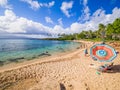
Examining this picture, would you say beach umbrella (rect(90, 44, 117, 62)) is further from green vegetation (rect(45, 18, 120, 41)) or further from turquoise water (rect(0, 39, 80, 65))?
green vegetation (rect(45, 18, 120, 41))

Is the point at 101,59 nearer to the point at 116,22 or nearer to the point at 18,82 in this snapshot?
the point at 18,82

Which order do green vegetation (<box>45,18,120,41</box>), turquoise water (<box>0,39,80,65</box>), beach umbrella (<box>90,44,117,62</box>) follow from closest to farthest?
beach umbrella (<box>90,44,117,62</box>), turquoise water (<box>0,39,80,65</box>), green vegetation (<box>45,18,120,41</box>)

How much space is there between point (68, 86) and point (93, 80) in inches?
88.9

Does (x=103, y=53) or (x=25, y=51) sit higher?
(x=103, y=53)

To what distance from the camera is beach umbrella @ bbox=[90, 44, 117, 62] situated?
8.37m

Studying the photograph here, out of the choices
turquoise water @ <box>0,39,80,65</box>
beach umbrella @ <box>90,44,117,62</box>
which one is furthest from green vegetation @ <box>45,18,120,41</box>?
beach umbrella @ <box>90,44,117,62</box>

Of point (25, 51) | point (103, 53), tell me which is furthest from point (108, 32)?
point (103, 53)

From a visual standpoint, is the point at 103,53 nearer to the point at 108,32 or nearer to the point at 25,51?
the point at 25,51

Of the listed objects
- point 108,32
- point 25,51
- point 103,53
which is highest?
point 108,32

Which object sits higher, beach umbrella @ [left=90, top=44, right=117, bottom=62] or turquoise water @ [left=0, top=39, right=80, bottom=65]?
beach umbrella @ [left=90, top=44, right=117, bottom=62]

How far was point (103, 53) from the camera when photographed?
8.67m

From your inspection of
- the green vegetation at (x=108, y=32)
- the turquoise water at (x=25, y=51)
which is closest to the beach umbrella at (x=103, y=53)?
the turquoise water at (x=25, y=51)

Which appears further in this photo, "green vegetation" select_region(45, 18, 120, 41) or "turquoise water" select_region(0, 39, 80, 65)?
"green vegetation" select_region(45, 18, 120, 41)

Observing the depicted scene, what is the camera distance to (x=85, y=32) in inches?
3930
